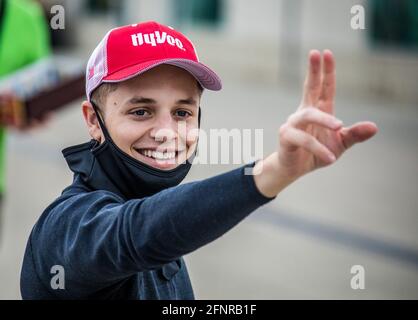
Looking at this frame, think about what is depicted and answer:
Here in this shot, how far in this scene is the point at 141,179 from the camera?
1661 millimetres

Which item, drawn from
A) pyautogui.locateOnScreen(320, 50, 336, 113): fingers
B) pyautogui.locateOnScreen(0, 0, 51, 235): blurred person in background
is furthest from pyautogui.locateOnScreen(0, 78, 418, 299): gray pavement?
pyautogui.locateOnScreen(320, 50, 336, 113): fingers

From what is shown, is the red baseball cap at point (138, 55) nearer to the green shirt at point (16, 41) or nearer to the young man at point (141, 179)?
the young man at point (141, 179)

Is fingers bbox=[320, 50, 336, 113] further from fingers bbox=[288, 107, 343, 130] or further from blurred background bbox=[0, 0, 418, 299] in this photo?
blurred background bbox=[0, 0, 418, 299]

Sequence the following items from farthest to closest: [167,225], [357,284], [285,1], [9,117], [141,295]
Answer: [285,1] → [9,117] → [357,284] → [141,295] → [167,225]

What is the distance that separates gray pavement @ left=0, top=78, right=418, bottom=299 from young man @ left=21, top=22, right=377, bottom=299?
1976mm

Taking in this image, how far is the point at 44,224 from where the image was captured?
1.73 meters

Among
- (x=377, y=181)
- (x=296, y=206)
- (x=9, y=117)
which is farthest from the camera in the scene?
(x=377, y=181)

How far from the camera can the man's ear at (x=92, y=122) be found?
1.70 meters

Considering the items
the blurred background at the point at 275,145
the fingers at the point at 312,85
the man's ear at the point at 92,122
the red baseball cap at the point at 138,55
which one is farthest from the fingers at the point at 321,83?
the blurred background at the point at 275,145

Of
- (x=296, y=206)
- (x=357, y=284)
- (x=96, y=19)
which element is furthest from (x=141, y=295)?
(x=96, y=19)

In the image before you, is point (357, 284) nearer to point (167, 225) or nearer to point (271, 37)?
point (167, 225)

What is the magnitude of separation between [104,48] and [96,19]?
1561 cm
